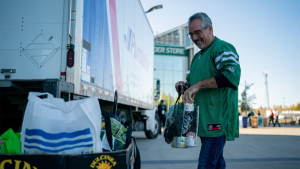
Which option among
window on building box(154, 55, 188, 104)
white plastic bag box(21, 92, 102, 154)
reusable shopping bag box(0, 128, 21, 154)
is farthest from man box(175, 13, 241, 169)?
window on building box(154, 55, 188, 104)

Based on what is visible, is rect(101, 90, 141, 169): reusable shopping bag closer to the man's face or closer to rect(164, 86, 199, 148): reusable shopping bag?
rect(164, 86, 199, 148): reusable shopping bag

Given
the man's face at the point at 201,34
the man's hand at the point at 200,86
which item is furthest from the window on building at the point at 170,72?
the man's hand at the point at 200,86

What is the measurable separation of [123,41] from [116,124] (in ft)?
15.9

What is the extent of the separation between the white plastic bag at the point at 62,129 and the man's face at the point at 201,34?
4.16 ft

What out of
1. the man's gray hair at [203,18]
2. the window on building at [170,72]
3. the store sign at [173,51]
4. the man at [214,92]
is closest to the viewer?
the man at [214,92]

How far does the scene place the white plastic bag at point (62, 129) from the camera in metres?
1.85

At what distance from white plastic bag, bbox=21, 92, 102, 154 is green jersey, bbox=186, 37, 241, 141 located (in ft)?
3.44

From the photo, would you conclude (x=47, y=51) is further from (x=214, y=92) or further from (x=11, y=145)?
(x=214, y=92)

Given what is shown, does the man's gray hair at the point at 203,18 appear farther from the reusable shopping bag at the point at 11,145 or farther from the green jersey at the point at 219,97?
the reusable shopping bag at the point at 11,145

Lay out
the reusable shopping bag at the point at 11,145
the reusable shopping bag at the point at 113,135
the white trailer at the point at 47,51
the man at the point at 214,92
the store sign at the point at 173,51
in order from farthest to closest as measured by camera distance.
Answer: the store sign at the point at 173,51, the white trailer at the point at 47,51, the man at the point at 214,92, the reusable shopping bag at the point at 113,135, the reusable shopping bag at the point at 11,145

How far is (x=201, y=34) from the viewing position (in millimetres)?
2578

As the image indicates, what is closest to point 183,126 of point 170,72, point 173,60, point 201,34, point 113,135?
point 113,135

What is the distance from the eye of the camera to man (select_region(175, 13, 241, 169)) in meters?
2.34

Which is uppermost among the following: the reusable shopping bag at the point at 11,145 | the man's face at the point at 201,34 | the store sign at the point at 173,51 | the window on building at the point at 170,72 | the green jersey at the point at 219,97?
the store sign at the point at 173,51
